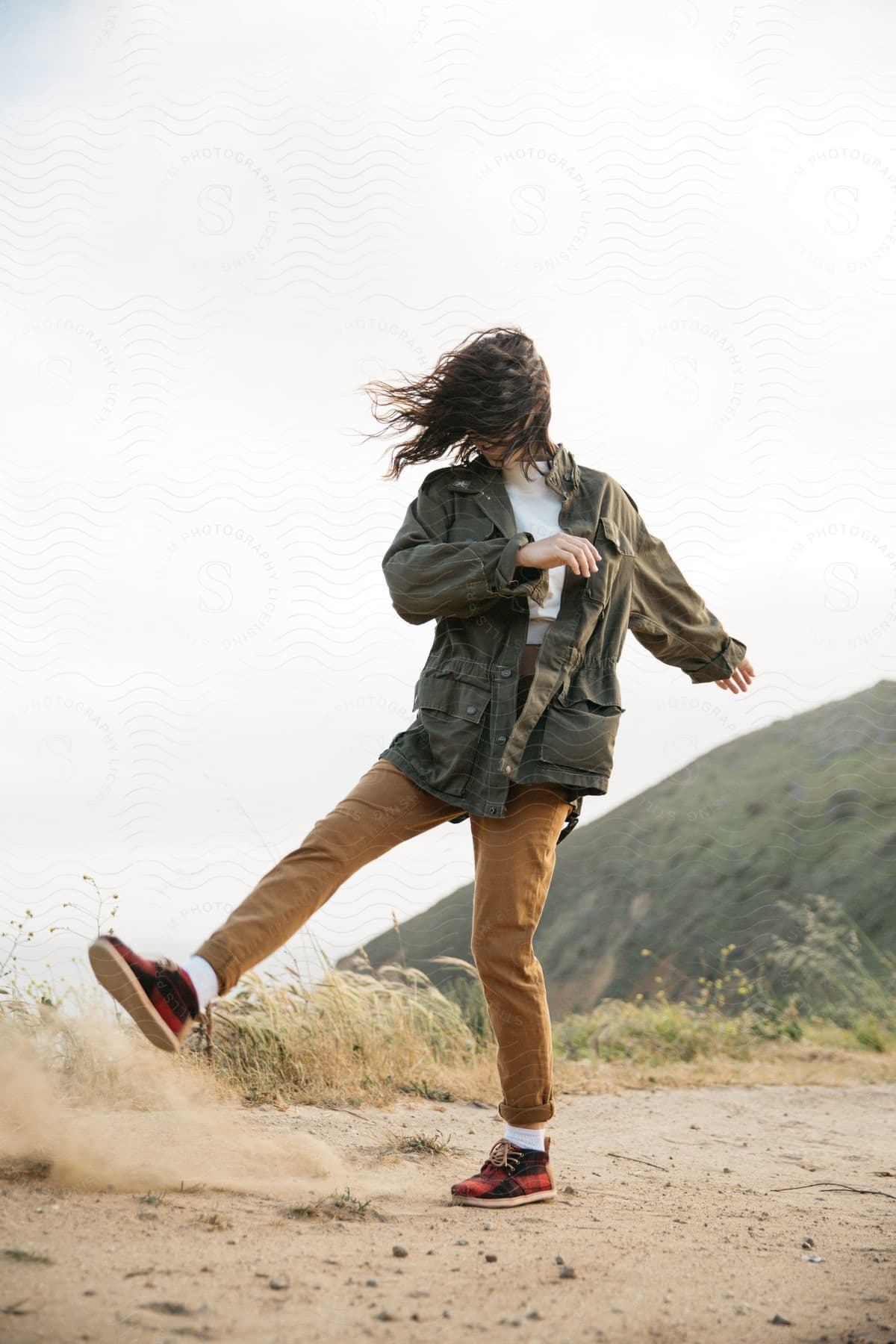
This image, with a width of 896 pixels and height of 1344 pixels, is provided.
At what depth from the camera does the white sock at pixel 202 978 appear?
2541mm

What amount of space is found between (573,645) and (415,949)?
9.66 meters

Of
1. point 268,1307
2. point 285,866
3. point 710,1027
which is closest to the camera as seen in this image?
point 268,1307

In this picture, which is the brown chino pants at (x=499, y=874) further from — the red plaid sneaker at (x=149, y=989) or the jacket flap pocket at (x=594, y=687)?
the red plaid sneaker at (x=149, y=989)

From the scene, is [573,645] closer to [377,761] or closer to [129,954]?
[377,761]

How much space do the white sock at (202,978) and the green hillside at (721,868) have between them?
28.2 feet

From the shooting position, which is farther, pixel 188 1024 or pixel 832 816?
pixel 832 816

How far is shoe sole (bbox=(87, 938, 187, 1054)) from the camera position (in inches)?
95.6

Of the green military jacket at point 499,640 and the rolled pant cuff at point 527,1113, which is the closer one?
the green military jacket at point 499,640

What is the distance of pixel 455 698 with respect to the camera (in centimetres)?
293

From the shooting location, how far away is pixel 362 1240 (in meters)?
2.49

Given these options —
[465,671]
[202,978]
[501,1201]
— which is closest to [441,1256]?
[501,1201]

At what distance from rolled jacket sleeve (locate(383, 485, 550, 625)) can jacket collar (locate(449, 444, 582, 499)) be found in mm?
151

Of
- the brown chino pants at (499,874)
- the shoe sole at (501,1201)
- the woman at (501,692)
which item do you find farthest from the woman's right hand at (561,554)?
the shoe sole at (501,1201)

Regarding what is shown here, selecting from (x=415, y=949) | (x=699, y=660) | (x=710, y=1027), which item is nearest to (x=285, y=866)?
(x=699, y=660)
